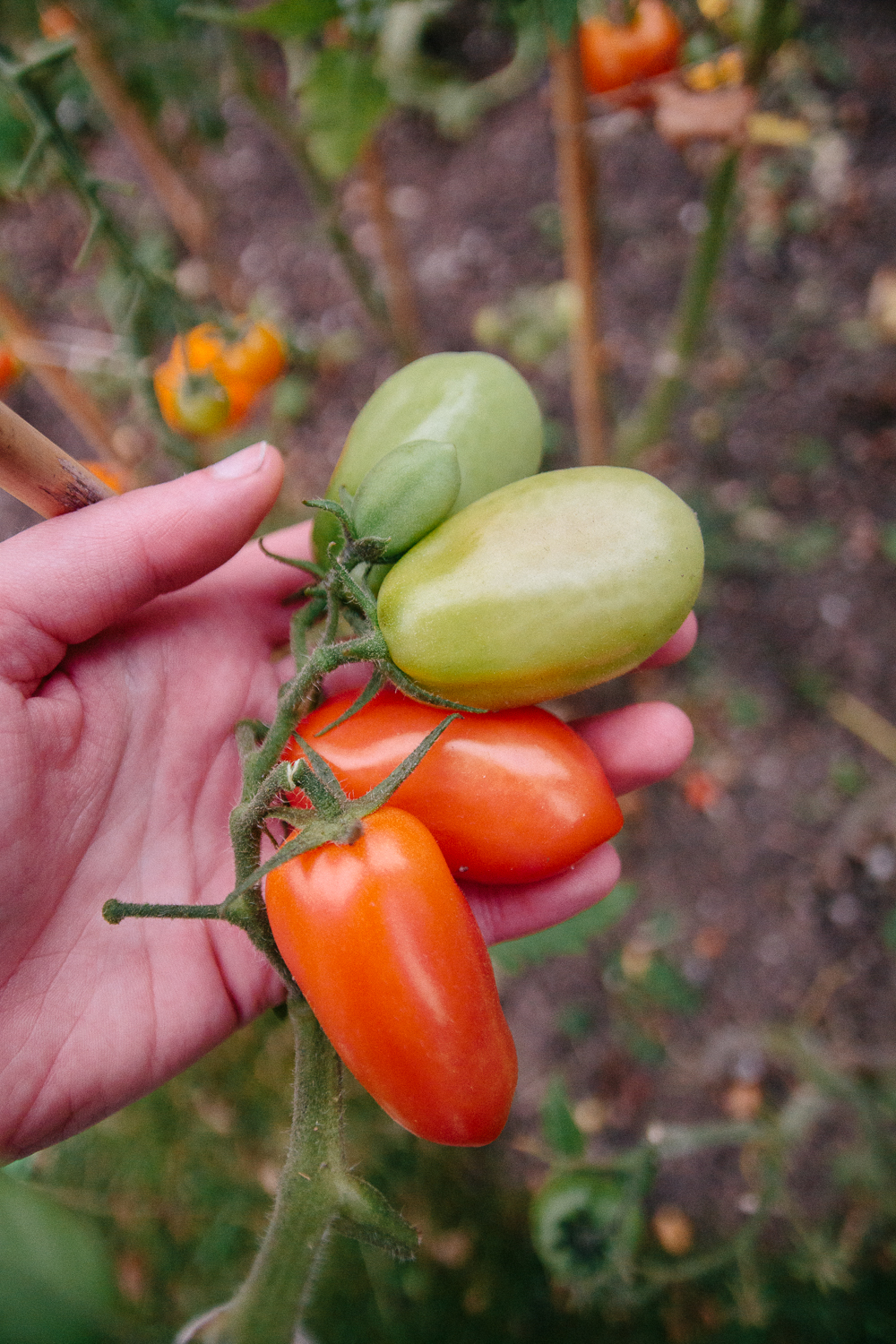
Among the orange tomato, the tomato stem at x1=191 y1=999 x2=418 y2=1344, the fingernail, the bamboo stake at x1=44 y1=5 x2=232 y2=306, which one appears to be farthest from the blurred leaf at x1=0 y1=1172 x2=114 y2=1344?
the orange tomato

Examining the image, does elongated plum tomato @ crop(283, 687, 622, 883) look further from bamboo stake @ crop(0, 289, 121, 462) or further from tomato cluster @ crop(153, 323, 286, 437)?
bamboo stake @ crop(0, 289, 121, 462)

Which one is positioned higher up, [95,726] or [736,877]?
[95,726]

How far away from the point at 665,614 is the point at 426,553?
0.33m

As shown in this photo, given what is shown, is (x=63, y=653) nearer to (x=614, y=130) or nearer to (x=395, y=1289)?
(x=395, y=1289)

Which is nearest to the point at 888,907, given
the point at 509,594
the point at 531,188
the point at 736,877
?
the point at 736,877

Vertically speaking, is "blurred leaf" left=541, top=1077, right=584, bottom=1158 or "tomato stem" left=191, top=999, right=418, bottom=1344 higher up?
"tomato stem" left=191, top=999, right=418, bottom=1344

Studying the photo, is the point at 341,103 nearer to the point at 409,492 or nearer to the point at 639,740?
the point at 409,492

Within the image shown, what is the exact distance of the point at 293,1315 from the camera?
955 mm

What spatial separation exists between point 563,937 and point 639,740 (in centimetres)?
50

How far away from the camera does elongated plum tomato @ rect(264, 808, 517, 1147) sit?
0.94m

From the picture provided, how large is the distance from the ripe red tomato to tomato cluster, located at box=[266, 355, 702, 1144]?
160 centimetres

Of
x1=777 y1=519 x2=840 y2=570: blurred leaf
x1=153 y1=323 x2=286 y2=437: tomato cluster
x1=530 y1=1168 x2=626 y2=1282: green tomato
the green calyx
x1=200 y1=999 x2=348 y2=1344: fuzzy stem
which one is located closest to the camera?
x1=200 y1=999 x2=348 y2=1344: fuzzy stem

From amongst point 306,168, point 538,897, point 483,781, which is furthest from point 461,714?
point 306,168

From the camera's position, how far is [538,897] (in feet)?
4.86
